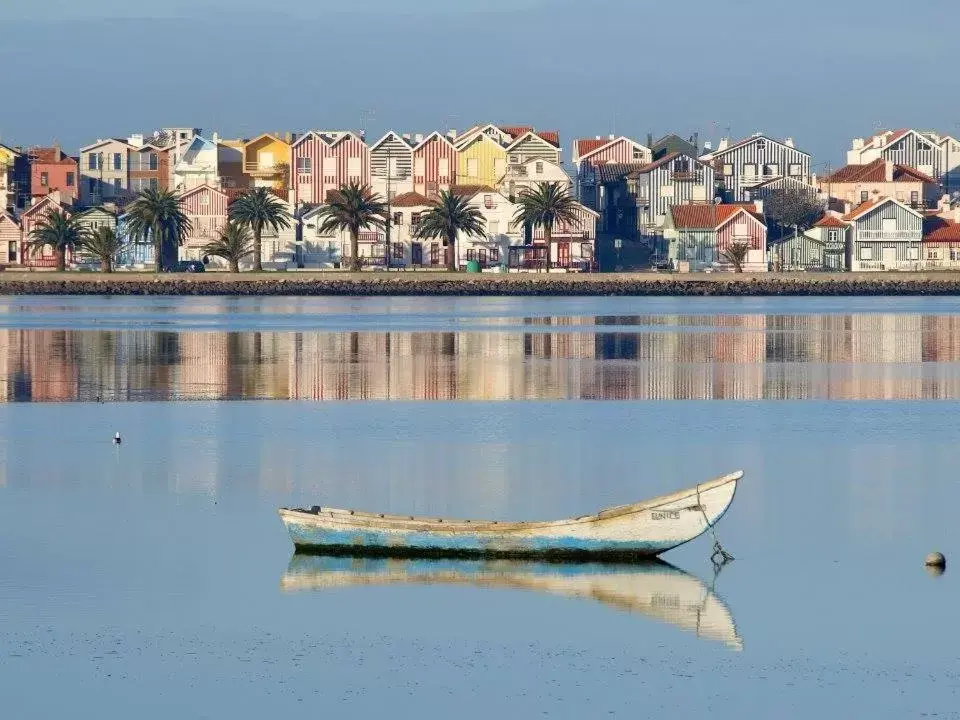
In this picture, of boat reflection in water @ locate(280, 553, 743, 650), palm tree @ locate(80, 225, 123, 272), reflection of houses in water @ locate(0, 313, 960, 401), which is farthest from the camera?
palm tree @ locate(80, 225, 123, 272)

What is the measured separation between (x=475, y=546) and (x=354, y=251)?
283 ft

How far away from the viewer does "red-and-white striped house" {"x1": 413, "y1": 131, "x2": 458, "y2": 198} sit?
366 ft

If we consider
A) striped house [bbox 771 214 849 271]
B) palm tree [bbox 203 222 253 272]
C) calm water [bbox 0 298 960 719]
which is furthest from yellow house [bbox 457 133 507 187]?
calm water [bbox 0 298 960 719]

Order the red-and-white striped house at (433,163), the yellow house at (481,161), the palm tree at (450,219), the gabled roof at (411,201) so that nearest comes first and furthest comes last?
the palm tree at (450,219), the gabled roof at (411,201), the yellow house at (481,161), the red-and-white striped house at (433,163)

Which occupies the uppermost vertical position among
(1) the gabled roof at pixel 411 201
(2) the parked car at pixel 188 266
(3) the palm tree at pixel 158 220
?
(1) the gabled roof at pixel 411 201

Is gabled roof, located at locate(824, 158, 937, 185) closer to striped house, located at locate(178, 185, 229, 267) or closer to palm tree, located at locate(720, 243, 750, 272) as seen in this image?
palm tree, located at locate(720, 243, 750, 272)

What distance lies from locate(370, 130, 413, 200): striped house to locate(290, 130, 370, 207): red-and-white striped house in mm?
456

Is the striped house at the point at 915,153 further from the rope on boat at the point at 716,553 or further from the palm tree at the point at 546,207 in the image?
the rope on boat at the point at 716,553

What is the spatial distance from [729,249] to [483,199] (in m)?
15.1

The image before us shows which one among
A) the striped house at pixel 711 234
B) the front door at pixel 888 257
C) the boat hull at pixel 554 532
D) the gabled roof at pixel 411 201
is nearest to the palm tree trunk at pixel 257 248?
the gabled roof at pixel 411 201

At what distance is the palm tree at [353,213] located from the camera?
101 metres

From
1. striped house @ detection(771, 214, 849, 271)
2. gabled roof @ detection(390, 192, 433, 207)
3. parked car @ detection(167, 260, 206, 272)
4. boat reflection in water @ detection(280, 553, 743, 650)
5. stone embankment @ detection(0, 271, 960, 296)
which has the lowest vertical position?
boat reflection in water @ detection(280, 553, 743, 650)

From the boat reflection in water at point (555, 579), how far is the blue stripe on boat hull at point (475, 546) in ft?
0.33

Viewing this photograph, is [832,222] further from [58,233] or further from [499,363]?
[499,363]
